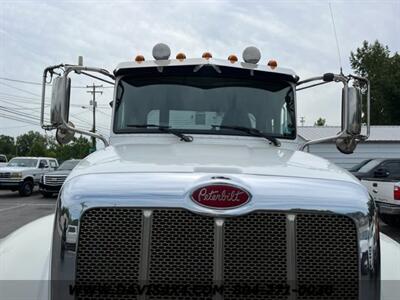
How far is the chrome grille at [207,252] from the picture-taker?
2.40 meters

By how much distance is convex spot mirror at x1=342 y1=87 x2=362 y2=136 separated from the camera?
14.7ft

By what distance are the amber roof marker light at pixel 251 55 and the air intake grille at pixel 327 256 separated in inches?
93.9

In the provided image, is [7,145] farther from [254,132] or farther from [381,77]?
[254,132]

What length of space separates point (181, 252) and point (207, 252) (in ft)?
0.41

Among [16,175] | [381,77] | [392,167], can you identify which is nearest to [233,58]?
[392,167]

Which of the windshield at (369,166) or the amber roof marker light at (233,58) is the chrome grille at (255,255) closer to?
the amber roof marker light at (233,58)

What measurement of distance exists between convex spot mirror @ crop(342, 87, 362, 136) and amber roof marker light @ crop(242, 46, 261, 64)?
869 millimetres

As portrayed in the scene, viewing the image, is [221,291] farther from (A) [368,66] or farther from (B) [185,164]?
(A) [368,66]

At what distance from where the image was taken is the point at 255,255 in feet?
7.98

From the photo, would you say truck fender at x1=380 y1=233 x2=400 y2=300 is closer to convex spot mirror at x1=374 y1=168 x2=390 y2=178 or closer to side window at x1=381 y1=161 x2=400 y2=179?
convex spot mirror at x1=374 y1=168 x2=390 y2=178

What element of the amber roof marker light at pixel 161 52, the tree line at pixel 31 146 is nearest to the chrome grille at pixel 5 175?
the amber roof marker light at pixel 161 52

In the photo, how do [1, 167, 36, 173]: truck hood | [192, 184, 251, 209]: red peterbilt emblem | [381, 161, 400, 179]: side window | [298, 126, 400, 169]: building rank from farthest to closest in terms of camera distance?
1. [298, 126, 400, 169]: building
2. [1, 167, 36, 173]: truck hood
3. [381, 161, 400, 179]: side window
4. [192, 184, 251, 209]: red peterbilt emblem

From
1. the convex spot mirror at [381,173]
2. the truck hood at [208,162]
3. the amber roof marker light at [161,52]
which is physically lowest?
the convex spot mirror at [381,173]

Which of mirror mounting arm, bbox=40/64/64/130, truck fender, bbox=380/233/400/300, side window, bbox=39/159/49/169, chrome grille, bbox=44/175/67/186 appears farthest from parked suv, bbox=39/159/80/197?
truck fender, bbox=380/233/400/300
